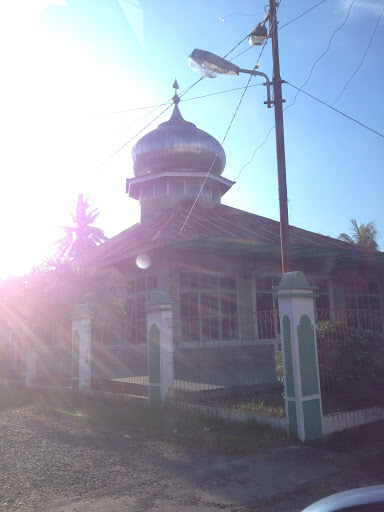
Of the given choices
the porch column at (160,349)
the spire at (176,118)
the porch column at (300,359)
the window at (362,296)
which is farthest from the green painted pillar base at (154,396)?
the spire at (176,118)

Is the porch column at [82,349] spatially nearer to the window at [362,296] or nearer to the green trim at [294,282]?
the green trim at [294,282]

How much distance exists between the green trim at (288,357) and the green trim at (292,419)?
13 centimetres

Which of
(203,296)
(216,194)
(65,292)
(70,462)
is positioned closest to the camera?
(70,462)

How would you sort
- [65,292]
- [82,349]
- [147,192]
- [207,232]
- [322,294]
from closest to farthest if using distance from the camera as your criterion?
[82,349], [65,292], [207,232], [322,294], [147,192]

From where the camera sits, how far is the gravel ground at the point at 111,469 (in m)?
4.46

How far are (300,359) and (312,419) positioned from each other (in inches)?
30.7

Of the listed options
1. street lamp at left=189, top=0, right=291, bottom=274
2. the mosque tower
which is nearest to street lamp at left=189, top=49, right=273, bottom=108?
street lamp at left=189, top=0, right=291, bottom=274

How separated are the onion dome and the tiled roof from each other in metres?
1.67

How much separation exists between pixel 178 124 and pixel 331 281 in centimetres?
926

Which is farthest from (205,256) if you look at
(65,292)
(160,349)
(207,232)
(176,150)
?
(176,150)

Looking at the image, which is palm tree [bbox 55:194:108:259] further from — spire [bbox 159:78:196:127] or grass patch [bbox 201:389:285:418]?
grass patch [bbox 201:389:285:418]

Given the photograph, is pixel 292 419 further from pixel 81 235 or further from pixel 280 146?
pixel 81 235

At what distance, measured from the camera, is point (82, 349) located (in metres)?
10.3

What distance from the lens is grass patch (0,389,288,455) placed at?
606 centimetres
